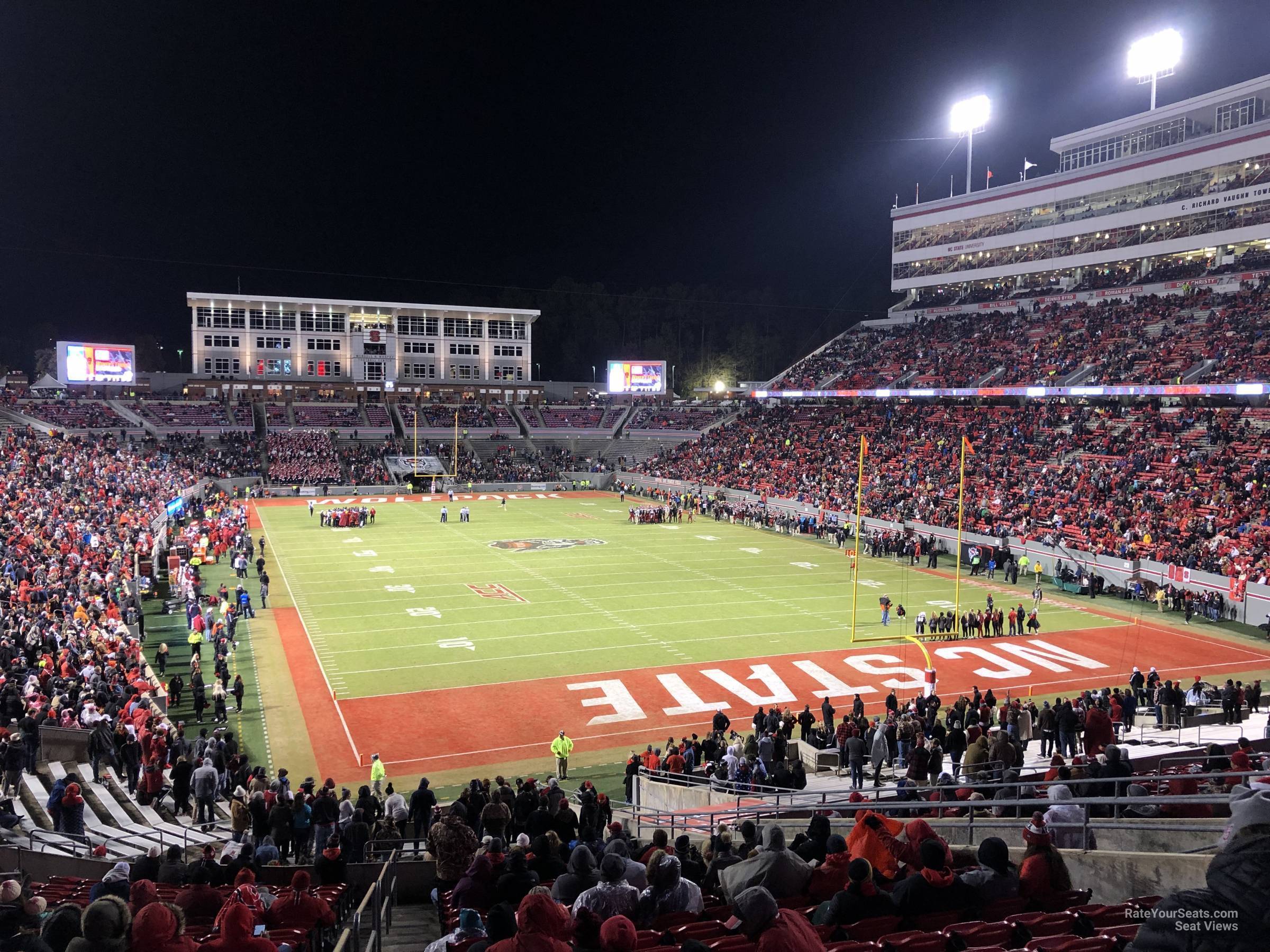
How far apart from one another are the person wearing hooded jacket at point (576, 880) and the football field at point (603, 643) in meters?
12.4

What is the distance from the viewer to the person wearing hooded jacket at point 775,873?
230 inches

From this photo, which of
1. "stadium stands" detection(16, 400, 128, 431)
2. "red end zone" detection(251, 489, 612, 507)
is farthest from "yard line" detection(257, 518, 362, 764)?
"stadium stands" detection(16, 400, 128, 431)

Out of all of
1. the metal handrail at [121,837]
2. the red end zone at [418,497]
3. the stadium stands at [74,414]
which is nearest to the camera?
the metal handrail at [121,837]

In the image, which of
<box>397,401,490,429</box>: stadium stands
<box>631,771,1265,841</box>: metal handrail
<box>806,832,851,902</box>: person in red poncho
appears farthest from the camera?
<box>397,401,490,429</box>: stadium stands

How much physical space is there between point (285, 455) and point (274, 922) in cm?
6742

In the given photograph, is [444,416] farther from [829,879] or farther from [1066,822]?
[829,879]

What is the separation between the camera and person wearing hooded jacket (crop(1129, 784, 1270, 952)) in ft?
8.48

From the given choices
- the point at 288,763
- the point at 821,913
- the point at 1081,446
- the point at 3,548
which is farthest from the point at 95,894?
the point at 1081,446

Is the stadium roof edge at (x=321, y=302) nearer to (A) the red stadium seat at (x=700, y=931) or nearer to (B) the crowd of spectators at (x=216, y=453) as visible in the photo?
(B) the crowd of spectators at (x=216, y=453)

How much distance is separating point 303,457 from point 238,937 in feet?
224

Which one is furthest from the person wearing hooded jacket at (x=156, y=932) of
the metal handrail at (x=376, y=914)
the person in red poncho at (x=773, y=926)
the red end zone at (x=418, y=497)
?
the red end zone at (x=418, y=497)

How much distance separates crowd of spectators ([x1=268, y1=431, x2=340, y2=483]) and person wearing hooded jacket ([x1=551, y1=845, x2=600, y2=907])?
6445 centimetres

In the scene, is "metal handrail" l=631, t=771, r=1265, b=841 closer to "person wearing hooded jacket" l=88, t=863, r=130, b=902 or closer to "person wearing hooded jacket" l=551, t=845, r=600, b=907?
"person wearing hooded jacket" l=551, t=845, r=600, b=907

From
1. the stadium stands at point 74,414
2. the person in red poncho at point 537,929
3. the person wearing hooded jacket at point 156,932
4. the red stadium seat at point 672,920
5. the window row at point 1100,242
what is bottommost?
the red stadium seat at point 672,920
